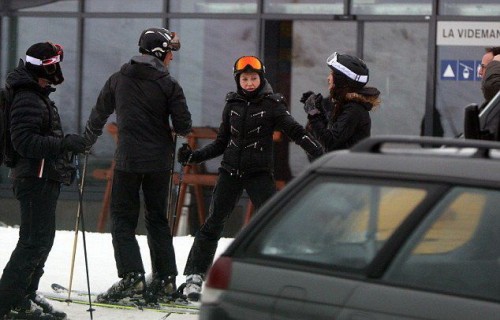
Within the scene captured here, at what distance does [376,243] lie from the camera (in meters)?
4.36

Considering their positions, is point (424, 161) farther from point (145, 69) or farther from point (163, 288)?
point (163, 288)

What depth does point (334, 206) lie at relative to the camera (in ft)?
14.8

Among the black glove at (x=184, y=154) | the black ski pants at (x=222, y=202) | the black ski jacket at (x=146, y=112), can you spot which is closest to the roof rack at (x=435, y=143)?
the black ski jacket at (x=146, y=112)

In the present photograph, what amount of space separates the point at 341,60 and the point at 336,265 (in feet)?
14.6

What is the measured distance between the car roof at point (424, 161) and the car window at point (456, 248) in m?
0.07

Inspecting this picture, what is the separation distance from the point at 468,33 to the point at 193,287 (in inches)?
256

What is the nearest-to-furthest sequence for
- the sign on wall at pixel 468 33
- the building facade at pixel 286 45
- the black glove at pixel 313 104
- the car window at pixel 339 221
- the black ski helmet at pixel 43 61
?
1. the car window at pixel 339 221
2. the black ski helmet at pixel 43 61
3. the black glove at pixel 313 104
4. the sign on wall at pixel 468 33
5. the building facade at pixel 286 45

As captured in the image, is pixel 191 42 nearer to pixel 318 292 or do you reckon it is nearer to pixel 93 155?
pixel 93 155

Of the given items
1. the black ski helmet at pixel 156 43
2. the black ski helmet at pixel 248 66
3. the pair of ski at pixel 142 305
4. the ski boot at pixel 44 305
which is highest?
the black ski helmet at pixel 156 43

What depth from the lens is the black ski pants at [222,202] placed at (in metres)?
9.29

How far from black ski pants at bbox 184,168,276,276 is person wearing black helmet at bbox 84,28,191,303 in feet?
1.04

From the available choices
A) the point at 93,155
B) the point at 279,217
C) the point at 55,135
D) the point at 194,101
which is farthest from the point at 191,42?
the point at 279,217

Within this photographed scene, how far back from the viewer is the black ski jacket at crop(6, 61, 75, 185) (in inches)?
312

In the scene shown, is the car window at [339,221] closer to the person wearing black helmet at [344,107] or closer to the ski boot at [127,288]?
the person wearing black helmet at [344,107]
